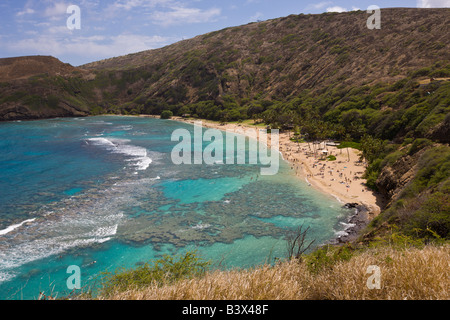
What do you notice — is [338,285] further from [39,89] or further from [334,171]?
[39,89]

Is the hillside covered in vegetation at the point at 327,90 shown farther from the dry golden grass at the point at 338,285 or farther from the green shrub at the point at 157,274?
the green shrub at the point at 157,274

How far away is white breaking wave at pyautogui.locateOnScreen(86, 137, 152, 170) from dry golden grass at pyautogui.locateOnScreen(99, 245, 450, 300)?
4736 cm

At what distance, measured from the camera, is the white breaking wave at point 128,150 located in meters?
55.3

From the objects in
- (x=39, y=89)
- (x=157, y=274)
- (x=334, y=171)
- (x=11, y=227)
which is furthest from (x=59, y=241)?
(x=39, y=89)

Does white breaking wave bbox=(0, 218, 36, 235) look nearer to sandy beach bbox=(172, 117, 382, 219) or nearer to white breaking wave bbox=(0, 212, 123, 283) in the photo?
white breaking wave bbox=(0, 212, 123, 283)

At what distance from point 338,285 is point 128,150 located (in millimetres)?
65820

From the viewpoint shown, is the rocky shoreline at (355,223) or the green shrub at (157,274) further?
the rocky shoreline at (355,223)

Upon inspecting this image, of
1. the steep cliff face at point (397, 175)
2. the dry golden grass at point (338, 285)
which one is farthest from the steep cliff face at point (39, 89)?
the dry golden grass at point (338, 285)

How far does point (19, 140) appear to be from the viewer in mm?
80625

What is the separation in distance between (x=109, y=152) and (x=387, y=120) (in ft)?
189

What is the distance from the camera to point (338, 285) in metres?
6.82

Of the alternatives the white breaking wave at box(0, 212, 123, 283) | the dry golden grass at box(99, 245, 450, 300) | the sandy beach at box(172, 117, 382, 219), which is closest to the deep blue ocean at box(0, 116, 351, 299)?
the white breaking wave at box(0, 212, 123, 283)

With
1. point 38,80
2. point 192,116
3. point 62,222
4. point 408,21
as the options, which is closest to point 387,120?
point 62,222

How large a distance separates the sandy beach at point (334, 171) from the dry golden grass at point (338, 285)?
90.4 feet
